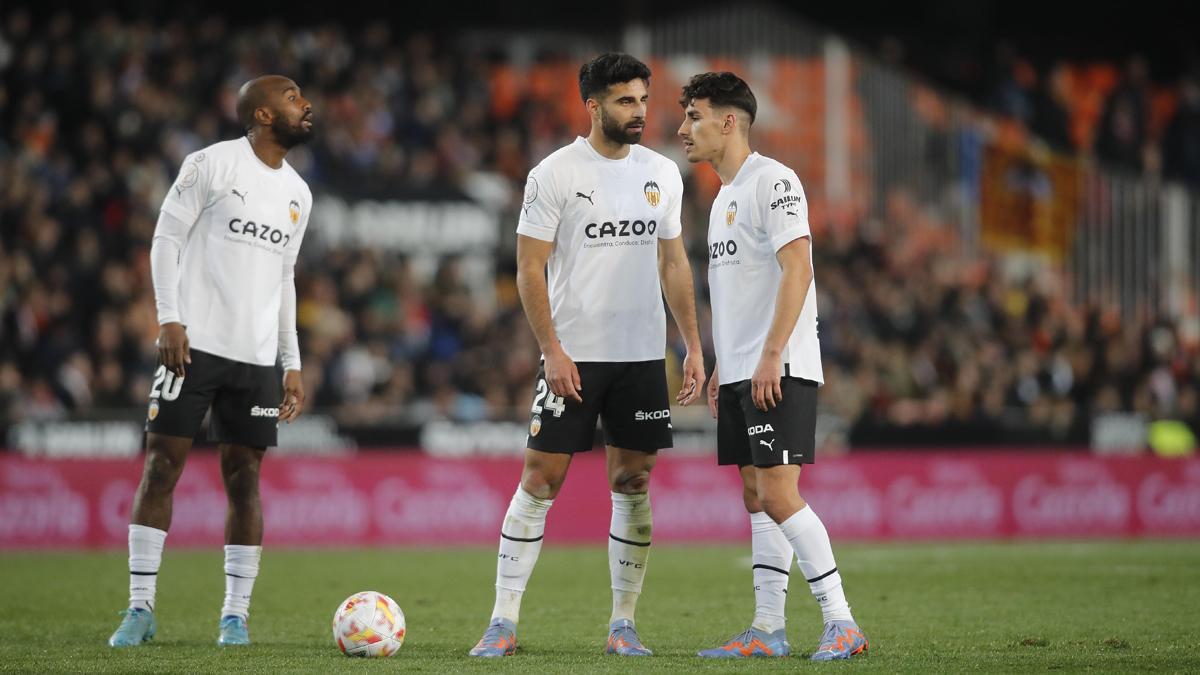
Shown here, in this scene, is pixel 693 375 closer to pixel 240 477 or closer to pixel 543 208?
pixel 543 208

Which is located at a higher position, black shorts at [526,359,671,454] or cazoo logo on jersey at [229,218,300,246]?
cazoo logo on jersey at [229,218,300,246]

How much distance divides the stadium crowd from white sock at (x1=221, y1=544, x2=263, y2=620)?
28.2 ft

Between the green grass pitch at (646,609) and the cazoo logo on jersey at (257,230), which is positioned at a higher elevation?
the cazoo logo on jersey at (257,230)

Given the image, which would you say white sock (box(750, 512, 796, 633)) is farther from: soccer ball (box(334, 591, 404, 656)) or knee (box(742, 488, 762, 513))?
soccer ball (box(334, 591, 404, 656))

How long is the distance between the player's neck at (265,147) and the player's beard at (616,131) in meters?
1.71

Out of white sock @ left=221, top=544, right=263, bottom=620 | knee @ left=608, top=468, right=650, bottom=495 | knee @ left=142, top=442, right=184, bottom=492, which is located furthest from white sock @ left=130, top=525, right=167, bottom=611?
knee @ left=608, top=468, right=650, bottom=495

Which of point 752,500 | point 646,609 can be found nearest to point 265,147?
point 752,500

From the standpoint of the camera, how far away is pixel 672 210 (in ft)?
24.7

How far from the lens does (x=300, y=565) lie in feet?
43.4

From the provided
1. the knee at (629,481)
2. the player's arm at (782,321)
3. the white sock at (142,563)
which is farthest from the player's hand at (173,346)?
Answer: the player's arm at (782,321)

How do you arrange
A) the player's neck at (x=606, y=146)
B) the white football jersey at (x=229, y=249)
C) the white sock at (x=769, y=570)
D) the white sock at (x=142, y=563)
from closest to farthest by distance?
1. the white sock at (x=769, y=570)
2. the player's neck at (x=606, y=146)
3. the white sock at (x=142, y=563)
4. the white football jersey at (x=229, y=249)

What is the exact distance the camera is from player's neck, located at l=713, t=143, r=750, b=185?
23.8 ft

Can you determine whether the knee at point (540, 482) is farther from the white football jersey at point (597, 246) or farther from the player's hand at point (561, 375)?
the white football jersey at point (597, 246)

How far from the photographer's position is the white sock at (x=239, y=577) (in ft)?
25.5
